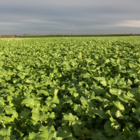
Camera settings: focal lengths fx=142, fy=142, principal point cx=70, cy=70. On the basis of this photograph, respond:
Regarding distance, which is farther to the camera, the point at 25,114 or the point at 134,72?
the point at 134,72

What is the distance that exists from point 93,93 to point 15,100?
1.17 m

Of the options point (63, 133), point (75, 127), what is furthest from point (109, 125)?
point (63, 133)

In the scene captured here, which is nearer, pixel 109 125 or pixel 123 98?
pixel 109 125

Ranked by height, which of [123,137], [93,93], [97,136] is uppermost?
[93,93]

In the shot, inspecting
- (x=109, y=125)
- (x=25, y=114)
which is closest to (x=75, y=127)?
(x=109, y=125)

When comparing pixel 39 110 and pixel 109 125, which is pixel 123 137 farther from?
pixel 39 110

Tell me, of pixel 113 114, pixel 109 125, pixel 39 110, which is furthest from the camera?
pixel 39 110

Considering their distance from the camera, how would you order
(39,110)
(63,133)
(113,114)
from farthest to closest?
(39,110) < (113,114) < (63,133)

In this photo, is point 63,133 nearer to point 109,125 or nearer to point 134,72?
point 109,125

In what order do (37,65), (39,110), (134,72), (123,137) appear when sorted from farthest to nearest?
1. (37,65)
2. (134,72)
3. (39,110)
4. (123,137)

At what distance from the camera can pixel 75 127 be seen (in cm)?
169

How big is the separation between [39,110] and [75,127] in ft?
1.70

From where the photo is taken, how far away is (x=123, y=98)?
1.82 m

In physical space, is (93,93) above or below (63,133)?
above
